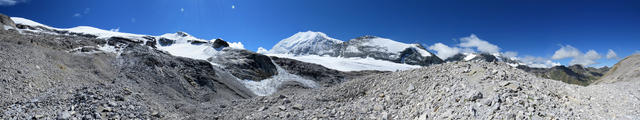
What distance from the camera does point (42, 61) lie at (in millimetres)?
18469

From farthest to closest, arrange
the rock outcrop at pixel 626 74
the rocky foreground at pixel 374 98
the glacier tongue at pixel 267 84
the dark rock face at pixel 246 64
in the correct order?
the dark rock face at pixel 246 64
the glacier tongue at pixel 267 84
the rock outcrop at pixel 626 74
the rocky foreground at pixel 374 98

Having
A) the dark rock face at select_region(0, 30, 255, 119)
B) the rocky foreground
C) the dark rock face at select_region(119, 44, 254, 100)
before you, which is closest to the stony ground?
the rocky foreground

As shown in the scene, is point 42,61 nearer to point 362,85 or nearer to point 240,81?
point 362,85

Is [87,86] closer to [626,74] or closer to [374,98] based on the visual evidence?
[374,98]

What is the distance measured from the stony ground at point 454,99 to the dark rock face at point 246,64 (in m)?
39.3

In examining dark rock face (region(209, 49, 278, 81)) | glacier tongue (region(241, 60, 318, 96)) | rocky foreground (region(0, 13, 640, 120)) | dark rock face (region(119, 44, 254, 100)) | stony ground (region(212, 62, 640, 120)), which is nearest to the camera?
stony ground (region(212, 62, 640, 120))

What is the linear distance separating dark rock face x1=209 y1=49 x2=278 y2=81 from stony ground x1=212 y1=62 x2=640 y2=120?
3931 cm

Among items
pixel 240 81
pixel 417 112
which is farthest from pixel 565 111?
pixel 240 81

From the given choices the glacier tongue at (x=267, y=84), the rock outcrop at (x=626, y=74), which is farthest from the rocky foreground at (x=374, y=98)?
the glacier tongue at (x=267, y=84)

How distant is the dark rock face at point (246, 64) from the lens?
176 feet

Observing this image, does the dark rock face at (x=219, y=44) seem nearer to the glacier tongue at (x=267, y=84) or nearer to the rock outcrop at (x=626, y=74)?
the glacier tongue at (x=267, y=84)

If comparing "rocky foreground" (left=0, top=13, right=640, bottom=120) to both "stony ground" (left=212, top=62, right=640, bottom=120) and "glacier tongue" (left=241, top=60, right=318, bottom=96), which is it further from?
"glacier tongue" (left=241, top=60, right=318, bottom=96)

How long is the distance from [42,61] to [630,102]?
2940cm

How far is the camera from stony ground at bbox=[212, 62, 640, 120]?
7.23 m
